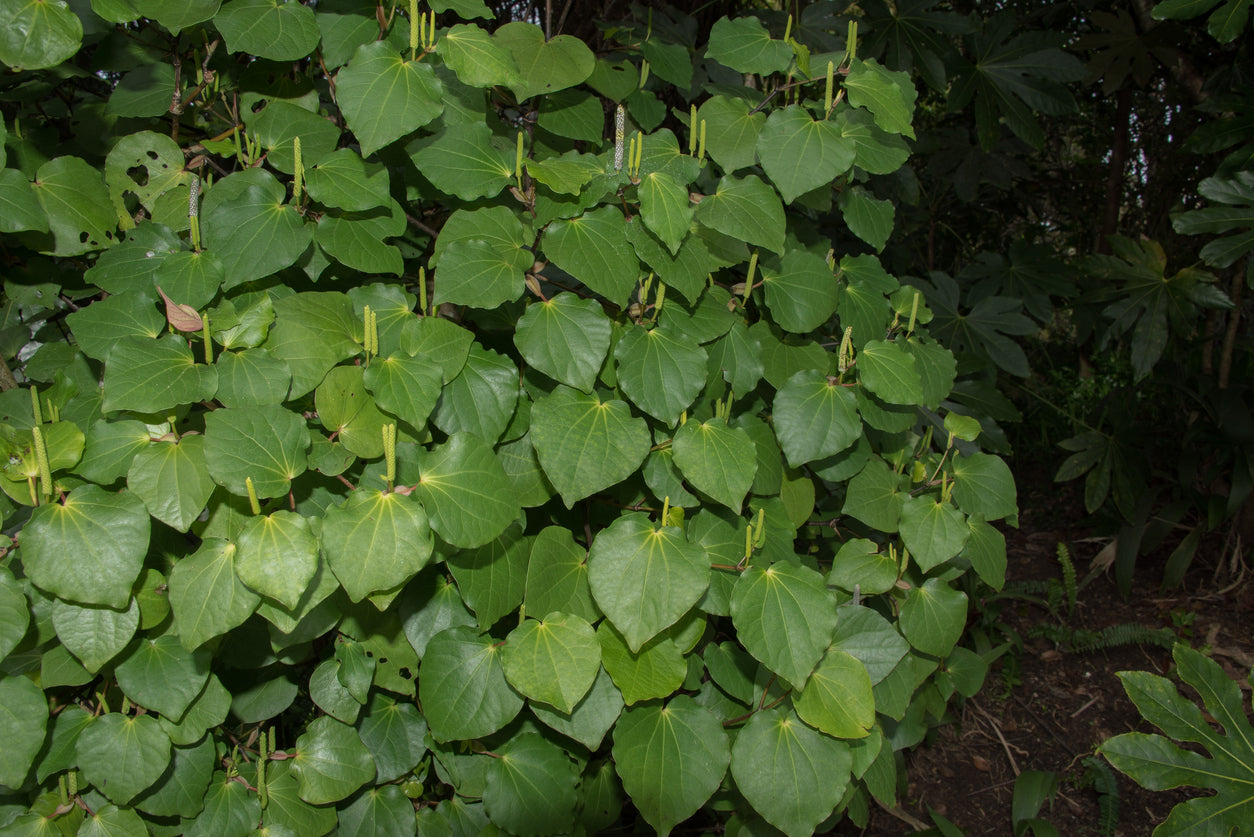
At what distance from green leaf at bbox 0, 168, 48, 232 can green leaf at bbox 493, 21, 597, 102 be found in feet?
2.42

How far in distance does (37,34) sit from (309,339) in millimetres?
506

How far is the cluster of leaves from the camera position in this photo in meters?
1.11

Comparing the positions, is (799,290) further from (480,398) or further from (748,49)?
(480,398)

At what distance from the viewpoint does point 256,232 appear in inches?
49.5

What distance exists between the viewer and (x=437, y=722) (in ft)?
4.21

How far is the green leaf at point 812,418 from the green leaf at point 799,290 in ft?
0.31

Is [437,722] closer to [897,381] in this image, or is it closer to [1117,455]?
[897,381]

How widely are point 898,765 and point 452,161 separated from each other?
1.86m

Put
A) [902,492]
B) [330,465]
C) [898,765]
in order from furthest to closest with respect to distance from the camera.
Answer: [898,765]
[902,492]
[330,465]

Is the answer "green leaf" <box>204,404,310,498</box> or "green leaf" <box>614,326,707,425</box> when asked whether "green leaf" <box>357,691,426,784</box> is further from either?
"green leaf" <box>614,326,707,425</box>

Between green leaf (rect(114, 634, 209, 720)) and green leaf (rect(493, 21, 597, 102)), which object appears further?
green leaf (rect(493, 21, 597, 102))

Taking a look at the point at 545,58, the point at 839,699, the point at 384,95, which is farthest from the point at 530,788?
the point at 545,58

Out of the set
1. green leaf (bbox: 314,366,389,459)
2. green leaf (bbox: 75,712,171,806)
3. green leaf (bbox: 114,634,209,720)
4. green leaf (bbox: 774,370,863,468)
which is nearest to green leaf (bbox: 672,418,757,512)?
green leaf (bbox: 774,370,863,468)

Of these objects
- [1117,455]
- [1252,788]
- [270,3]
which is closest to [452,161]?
[270,3]
